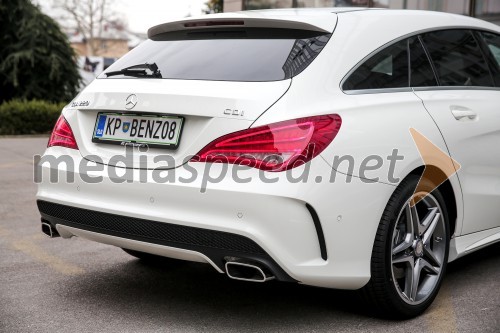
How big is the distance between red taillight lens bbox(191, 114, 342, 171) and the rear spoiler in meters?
0.58

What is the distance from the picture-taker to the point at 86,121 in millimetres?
3791

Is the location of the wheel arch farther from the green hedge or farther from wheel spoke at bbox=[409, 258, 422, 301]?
the green hedge

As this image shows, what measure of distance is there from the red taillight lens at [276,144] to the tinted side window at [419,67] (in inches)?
36.1

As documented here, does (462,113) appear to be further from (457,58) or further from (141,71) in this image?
(141,71)

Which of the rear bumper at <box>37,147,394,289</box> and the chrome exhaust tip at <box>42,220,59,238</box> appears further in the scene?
the chrome exhaust tip at <box>42,220,59,238</box>

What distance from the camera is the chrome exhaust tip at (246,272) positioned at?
10.5ft

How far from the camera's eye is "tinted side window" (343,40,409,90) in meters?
3.56

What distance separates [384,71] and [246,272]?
1.29 meters

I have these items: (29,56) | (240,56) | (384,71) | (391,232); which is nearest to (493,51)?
(384,71)

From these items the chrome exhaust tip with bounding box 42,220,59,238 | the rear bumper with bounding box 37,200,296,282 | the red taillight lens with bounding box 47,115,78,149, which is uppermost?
the red taillight lens with bounding box 47,115,78,149

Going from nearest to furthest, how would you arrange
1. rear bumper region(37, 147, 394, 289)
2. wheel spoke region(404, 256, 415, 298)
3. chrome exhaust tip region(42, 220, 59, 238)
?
rear bumper region(37, 147, 394, 289) < wheel spoke region(404, 256, 415, 298) < chrome exhaust tip region(42, 220, 59, 238)

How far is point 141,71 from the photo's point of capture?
12.5 feet

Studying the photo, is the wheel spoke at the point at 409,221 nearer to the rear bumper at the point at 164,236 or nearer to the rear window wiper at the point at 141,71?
the rear bumper at the point at 164,236

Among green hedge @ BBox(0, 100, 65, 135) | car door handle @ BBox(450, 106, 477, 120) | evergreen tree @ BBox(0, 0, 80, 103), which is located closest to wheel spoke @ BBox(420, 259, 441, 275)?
car door handle @ BBox(450, 106, 477, 120)
